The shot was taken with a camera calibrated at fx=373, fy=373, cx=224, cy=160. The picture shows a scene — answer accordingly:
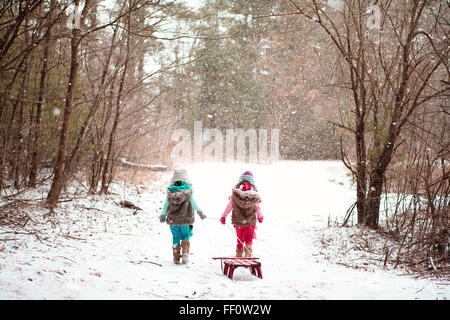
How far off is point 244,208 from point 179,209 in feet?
3.87

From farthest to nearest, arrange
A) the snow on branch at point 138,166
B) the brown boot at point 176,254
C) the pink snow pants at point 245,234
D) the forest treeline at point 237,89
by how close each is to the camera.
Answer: the snow on branch at point 138,166 → the forest treeline at point 237,89 → the pink snow pants at point 245,234 → the brown boot at point 176,254

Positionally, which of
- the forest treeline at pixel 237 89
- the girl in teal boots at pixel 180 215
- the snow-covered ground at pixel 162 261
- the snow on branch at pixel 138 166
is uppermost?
the forest treeline at pixel 237 89

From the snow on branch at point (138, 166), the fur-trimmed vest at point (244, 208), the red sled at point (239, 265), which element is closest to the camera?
the red sled at point (239, 265)

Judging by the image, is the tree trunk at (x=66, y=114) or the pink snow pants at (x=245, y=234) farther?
the tree trunk at (x=66, y=114)

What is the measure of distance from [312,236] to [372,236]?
139cm

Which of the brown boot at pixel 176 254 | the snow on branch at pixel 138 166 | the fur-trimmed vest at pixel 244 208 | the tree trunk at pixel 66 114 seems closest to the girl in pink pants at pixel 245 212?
the fur-trimmed vest at pixel 244 208

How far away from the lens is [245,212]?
22.2 feet

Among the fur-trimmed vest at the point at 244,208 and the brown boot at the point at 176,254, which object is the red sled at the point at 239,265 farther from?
the fur-trimmed vest at the point at 244,208

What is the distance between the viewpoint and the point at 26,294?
3.69m

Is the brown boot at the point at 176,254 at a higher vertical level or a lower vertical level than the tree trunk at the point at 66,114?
lower

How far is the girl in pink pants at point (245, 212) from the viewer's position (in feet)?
22.1

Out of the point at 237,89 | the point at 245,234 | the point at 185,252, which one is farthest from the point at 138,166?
the point at 237,89

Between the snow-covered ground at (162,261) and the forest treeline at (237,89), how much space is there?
108 centimetres
